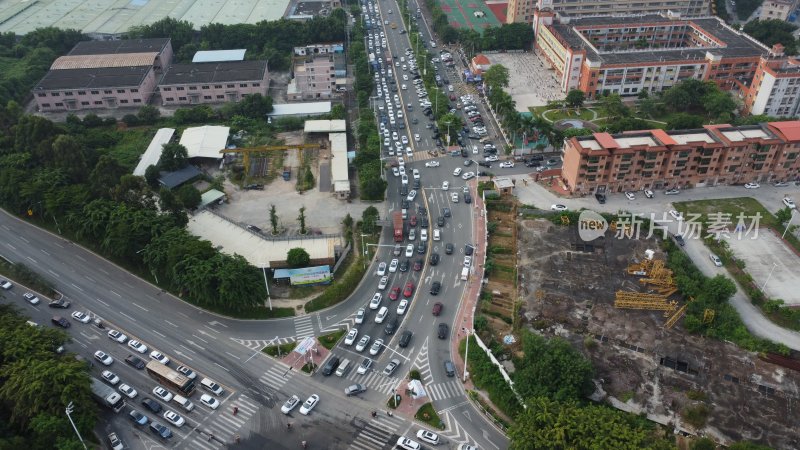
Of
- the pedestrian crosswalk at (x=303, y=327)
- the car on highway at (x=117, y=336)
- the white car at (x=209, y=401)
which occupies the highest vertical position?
the car on highway at (x=117, y=336)

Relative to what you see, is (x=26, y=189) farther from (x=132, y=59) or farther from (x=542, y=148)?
(x=542, y=148)

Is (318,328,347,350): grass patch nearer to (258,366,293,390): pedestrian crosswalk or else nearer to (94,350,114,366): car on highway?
(258,366,293,390): pedestrian crosswalk

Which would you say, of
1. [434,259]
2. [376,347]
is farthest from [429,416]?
[434,259]

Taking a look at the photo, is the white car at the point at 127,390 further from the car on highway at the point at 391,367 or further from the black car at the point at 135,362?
the car on highway at the point at 391,367

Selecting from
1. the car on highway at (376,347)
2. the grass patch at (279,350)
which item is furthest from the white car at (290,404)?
the car on highway at (376,347)

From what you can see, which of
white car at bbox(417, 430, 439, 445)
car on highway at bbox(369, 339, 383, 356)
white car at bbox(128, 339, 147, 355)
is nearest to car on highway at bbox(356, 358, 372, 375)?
car on highway at bbox(369, 339, 383, 356)

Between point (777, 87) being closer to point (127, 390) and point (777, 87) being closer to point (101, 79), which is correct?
point (127, 390)
